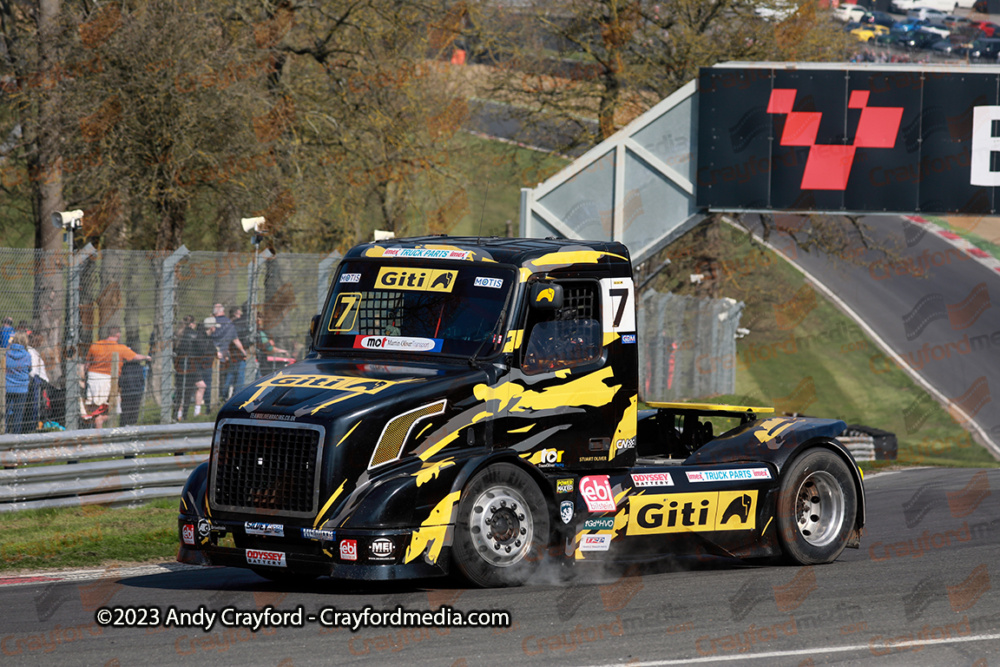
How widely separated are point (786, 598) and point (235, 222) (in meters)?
17.0

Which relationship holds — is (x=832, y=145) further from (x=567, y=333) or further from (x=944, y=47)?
(x=944, y=47)

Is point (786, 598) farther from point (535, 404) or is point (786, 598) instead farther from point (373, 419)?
point (373, 419)

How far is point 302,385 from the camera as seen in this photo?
28.1 feet

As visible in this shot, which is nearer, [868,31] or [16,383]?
[16,383]

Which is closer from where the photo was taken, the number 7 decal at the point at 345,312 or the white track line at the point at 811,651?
the white track line at the point at 811,651

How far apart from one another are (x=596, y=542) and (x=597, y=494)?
13.2 inches

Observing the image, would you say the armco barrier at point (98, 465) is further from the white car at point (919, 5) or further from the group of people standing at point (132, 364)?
the white car at point (919, 5)

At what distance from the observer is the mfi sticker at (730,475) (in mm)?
9586

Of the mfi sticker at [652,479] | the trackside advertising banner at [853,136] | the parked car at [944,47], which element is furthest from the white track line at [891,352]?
the mfi sticker at [652,479]

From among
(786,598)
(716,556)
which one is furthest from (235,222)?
(786,598)

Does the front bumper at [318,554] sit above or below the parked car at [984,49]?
below

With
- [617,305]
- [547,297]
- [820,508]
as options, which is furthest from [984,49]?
[547,297]

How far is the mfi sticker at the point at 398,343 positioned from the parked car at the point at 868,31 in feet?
97.7

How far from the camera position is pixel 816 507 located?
33.8 feet
